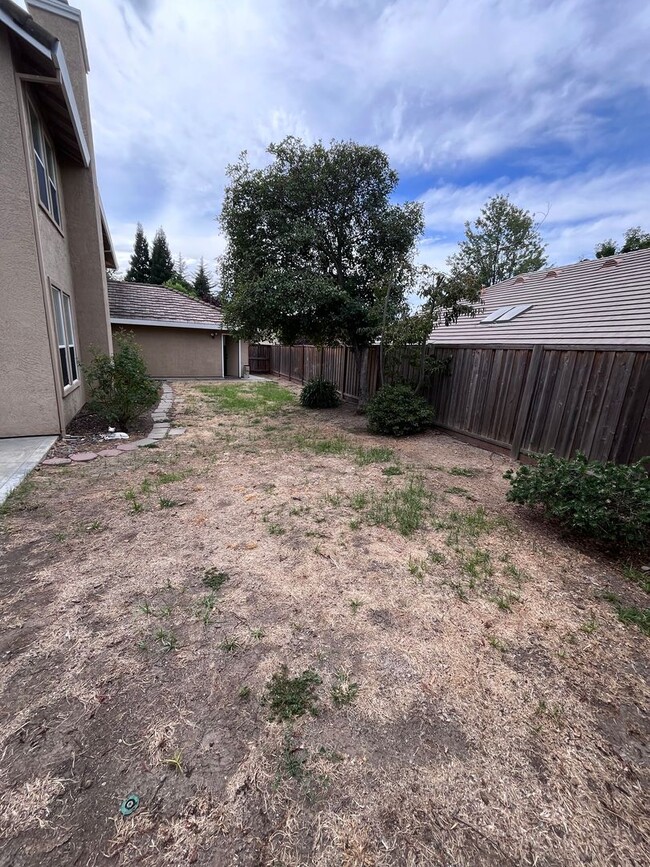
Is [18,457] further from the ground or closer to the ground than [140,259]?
closer to the ground

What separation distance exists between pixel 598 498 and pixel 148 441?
640cm

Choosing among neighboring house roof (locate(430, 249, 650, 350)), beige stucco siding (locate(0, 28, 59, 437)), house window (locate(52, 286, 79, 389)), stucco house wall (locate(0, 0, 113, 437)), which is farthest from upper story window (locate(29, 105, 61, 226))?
neighboring house roof (locate(430, 249, 650, 350))

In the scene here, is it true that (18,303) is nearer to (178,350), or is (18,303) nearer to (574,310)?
(574,310)

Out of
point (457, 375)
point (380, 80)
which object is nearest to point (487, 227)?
point (380, 80)

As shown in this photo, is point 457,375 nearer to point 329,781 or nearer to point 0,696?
point 329,781

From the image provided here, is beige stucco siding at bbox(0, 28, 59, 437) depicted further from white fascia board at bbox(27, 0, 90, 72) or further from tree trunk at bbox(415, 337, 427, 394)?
tree trunk at bbox(415, 337, 427, 394)

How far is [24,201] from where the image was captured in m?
5.20

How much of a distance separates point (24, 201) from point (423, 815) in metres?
7.85

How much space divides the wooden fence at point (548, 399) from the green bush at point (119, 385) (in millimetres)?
6124

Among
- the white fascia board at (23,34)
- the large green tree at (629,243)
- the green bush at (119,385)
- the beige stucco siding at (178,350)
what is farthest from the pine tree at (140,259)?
the large green tree at (629,243)

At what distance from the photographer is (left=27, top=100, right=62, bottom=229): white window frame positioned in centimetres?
582

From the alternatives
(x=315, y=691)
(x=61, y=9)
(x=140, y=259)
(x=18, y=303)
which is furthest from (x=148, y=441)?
(x=140, y=259)

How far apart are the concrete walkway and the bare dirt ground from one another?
51 cm

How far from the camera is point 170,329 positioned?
1575 cm
